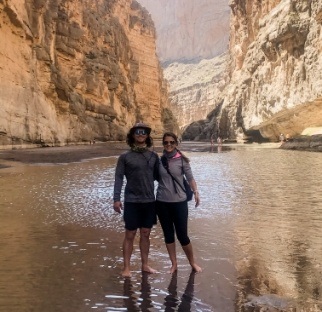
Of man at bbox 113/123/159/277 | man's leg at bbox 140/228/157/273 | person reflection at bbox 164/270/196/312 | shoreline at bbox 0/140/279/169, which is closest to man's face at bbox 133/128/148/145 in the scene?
man at bbox 113/123/159/277

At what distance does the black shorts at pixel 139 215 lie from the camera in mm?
4152

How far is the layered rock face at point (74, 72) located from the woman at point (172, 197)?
75.9ft

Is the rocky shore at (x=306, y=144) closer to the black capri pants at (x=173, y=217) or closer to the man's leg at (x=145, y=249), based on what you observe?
the black capri pants at (x=173, y=217)

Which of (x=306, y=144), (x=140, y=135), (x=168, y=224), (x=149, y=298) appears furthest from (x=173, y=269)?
(x=306, y=144)

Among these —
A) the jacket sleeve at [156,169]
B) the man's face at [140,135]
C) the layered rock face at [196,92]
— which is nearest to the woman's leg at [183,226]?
the jacket sleeve at [156,169]

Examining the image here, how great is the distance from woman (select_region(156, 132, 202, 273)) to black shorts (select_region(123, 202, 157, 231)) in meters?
0.11

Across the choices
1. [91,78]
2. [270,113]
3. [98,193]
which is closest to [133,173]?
[98,193]

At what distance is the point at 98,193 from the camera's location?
31.9ft

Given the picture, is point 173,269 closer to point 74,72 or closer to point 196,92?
point 74,72

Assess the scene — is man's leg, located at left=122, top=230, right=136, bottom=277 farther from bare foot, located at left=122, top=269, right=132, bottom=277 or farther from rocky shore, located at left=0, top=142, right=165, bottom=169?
rocky shore, located at left=0, top=142, right=165, bottom=169

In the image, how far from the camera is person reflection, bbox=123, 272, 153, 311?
3273 millimetres

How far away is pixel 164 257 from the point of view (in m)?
4.74

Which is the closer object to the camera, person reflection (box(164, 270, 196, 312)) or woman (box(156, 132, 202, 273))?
person reflection (box(164, 270, 196, 312))

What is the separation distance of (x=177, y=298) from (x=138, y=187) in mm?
1183
